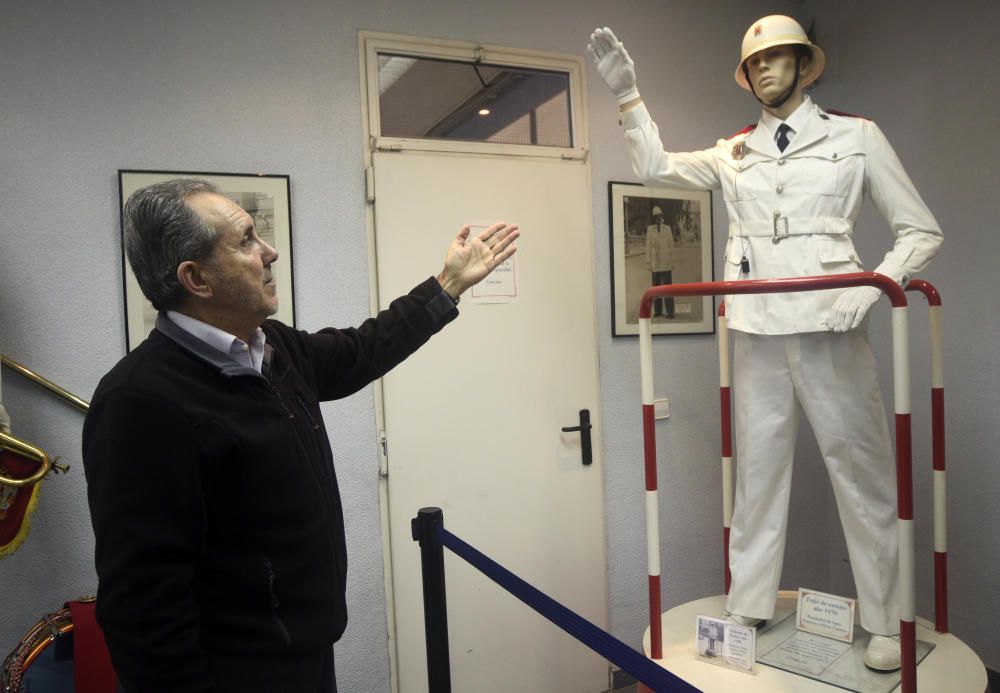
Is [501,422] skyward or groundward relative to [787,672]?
skyward

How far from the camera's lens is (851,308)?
69.0 inches

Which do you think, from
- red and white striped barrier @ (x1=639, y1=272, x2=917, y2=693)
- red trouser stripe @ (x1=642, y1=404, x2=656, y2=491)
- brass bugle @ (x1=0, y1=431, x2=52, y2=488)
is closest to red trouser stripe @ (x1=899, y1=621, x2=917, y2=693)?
red and white striped barrier @ (x1=639, y1=272, x2=917, y2=693)


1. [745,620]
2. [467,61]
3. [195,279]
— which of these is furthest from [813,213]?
[195,279]

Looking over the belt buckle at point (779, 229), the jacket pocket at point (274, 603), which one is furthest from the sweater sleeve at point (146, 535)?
the belt buckle at point (779, 229)

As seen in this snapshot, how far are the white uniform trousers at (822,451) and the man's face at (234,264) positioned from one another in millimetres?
1323

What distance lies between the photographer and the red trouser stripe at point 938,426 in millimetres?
1980

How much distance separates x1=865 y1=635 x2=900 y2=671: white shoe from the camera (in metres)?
1.87

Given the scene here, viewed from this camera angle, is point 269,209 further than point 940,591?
Yes

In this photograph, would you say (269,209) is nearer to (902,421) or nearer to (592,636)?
(592,636)

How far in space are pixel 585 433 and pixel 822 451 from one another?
38.6 inches

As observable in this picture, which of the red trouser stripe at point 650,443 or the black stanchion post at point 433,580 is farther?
the red trouser stripe at point 650,443

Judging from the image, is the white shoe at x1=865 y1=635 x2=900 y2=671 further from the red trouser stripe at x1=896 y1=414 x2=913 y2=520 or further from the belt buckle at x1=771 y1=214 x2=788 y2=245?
the belt buckle at x1=771 y1=214 x2=788 y2=245

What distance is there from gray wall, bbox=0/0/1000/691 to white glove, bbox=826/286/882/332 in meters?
1.12

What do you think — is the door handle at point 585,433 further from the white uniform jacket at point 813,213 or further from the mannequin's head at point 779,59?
the mannequin's head at point 779,59
